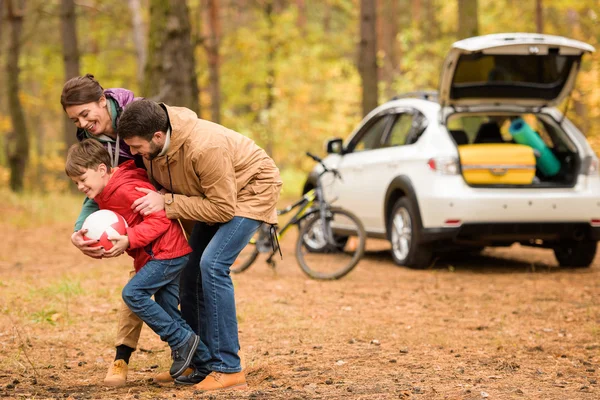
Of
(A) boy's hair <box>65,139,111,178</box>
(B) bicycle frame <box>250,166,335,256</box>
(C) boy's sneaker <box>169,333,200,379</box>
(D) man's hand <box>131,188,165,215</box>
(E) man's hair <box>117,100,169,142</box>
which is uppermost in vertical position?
(E) man's hair <box>117,100,169,142</box>

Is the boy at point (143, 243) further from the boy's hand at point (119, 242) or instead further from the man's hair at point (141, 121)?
the man's hair at point (141, 121)

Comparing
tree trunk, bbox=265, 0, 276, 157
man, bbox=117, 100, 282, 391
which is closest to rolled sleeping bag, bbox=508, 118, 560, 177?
man, bbox=117, 100, 282, 391

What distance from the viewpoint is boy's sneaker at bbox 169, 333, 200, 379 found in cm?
500

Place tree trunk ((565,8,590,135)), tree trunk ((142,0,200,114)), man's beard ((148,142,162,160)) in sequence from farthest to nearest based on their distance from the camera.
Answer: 1. tree trunk ((565,8,590,135))
2. tree trunk ((142,0,200,114))
3. man's beard ((148,142,162,160))

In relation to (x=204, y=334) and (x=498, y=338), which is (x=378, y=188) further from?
(x=204, y=334)

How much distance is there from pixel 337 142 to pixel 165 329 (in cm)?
686

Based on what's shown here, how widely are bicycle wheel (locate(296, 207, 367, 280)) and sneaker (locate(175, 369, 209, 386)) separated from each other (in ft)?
15.2

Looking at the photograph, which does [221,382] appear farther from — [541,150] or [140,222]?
[541,150]

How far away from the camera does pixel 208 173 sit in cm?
475

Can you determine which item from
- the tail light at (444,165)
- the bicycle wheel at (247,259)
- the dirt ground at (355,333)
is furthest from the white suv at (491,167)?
the bicycle wheel at (247,259)

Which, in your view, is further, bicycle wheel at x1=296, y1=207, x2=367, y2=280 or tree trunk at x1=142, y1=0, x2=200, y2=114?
tree trunk at x1=142, y1=0, x2=200, y2=114

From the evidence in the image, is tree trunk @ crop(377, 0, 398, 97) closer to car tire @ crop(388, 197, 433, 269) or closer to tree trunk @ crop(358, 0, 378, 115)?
tree trunk @ crop(358, 0, 378, 115)

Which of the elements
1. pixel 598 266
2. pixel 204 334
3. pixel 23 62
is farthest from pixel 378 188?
pixel 23 62

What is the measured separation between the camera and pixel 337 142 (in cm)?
1155
